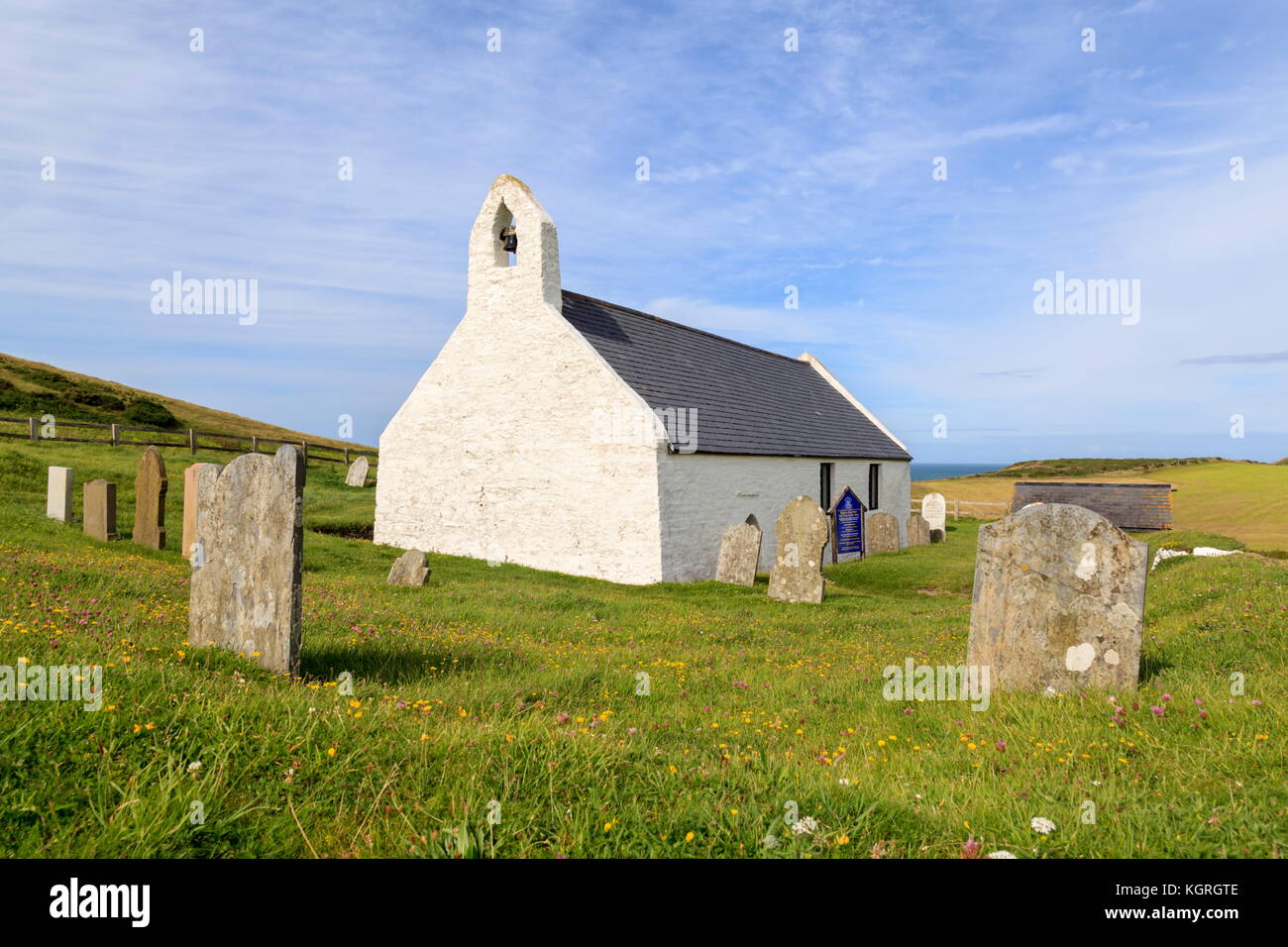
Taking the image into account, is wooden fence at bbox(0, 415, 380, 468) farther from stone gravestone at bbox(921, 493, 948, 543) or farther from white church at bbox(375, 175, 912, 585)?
stone gravestone at bbox(921, 493, 948, 543)

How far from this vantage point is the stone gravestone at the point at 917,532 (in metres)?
28.1

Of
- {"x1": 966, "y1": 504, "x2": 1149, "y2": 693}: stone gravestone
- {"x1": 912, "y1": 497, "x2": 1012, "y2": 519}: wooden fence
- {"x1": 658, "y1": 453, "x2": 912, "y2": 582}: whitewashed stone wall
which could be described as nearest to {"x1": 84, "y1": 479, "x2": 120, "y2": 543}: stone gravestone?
{"x1": 658, "y1": 453, "x2": 912, "y2": 582}: whitewashed stone wall

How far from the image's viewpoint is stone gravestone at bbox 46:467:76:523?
47.9 feet

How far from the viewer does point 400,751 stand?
3701 millimetres

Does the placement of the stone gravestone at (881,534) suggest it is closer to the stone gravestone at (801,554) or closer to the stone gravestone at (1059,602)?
the stone gravestone at (801,554)

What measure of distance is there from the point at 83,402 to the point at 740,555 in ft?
180

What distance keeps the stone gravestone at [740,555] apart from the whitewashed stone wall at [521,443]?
5.24 ft

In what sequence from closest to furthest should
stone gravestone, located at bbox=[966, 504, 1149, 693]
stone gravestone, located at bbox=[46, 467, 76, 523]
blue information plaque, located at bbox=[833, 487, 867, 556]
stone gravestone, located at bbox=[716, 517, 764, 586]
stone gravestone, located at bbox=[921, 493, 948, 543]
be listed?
stone gravestone, located at bbox=[966, 504, 1149, 693] < stone gravestone, located at bbox=[46, 467, 76, 523] < stone gravestone, located at bbox=[716, 517, 764, 586] < blue information plaque, located at bbox=[833, 487, 867, 556] < stone gravestone, located at bbox=[921, 493, 948, 543]

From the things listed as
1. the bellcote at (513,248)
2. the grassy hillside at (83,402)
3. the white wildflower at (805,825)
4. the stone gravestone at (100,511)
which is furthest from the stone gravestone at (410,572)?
the grassy hillside at (83,402)

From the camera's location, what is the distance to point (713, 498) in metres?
19.3

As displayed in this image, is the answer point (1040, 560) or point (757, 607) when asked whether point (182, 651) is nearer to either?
point (1040, 560)

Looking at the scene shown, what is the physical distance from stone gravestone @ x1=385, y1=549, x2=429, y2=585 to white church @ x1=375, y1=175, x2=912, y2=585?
548 cm
